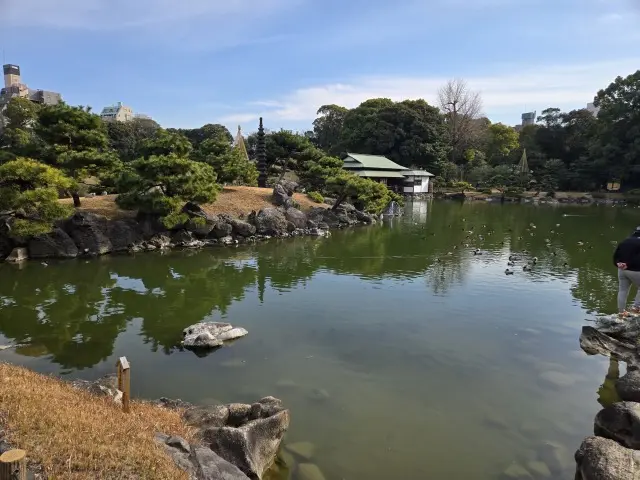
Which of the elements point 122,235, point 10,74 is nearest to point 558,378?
point 122,235

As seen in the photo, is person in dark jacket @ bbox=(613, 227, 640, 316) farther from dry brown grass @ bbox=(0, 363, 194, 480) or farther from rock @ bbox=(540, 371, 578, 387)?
dry brown grass @ bbox=(0, 363, 194, 480)

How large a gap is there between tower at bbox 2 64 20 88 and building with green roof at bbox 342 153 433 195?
10913 cm

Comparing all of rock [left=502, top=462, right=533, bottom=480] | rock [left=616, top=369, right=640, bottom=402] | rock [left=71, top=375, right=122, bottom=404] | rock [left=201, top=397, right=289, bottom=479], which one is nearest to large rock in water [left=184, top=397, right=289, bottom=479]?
rock [left=201, top=397, right=289, bottom=479]

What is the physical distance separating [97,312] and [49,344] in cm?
214

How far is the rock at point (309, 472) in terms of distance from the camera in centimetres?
543

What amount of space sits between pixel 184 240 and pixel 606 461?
18.4m

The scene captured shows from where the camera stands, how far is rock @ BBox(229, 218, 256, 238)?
22234mm

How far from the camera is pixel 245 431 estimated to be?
209 inches

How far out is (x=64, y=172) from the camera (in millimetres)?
19156

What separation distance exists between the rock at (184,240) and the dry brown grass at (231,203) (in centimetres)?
247

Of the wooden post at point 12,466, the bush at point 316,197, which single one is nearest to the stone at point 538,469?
the wooden post at point 12,466

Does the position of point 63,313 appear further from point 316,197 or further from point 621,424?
point 316,197

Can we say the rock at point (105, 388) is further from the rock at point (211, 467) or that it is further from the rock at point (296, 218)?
the rock at point (296, 218)

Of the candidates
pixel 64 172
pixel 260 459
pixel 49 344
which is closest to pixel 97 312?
pixel 49 344
